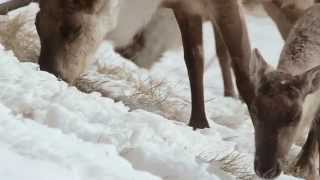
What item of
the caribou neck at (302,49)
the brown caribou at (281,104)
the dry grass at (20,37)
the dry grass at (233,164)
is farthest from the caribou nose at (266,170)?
the dry grass at (20,37)

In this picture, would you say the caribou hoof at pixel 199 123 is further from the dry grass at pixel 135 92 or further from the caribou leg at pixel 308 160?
the caribou leg at pixel 308 160

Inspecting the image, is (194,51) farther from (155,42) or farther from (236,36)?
(155,42)

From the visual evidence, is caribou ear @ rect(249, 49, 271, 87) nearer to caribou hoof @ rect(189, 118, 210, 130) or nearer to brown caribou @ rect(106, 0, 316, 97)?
caribou hoof @ rect(189, 118, 210, 130)

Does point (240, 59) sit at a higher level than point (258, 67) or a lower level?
lower

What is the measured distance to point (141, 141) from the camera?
4055mm

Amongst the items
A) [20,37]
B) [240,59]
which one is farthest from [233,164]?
[20,37]

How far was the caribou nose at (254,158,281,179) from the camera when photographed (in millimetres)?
4516

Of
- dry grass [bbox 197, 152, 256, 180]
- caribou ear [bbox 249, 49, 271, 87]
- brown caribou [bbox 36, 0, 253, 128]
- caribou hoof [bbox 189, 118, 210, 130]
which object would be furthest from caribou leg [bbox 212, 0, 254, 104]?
dry grass [bbox 197, 152, 256, 180]

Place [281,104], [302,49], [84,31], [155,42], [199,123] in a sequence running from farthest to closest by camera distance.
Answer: [155,42] < [199,123] < [84,31] < [302,49] < [281,104]

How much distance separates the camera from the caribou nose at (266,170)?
452 centimetres

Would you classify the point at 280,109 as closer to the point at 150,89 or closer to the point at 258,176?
the point at 258,176

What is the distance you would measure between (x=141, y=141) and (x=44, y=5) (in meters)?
2.35

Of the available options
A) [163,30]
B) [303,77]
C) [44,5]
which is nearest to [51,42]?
[44,5]

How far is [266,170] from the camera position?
4527 millimetres
